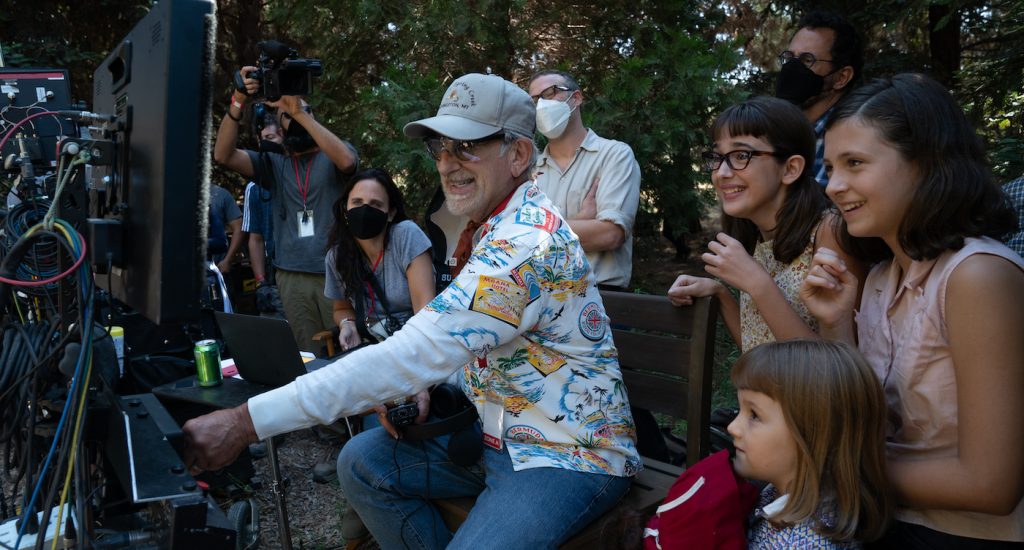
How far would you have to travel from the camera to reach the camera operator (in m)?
4.39

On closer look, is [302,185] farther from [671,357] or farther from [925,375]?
[925,375]

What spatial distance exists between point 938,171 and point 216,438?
5.20 feet

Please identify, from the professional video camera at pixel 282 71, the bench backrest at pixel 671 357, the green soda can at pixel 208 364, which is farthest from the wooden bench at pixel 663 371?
the professional video camera at pixel 282 71

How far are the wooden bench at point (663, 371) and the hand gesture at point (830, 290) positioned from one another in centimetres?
40

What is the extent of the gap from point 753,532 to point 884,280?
66cm

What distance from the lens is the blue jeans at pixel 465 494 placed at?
184 cm

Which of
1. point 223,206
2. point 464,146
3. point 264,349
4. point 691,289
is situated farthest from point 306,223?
point 691,289

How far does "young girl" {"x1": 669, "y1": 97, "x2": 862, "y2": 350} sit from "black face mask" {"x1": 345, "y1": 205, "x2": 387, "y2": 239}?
5.89 ft

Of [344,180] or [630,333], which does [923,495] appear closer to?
[630,333]

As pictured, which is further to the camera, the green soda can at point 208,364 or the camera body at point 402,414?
the green soda can at point 208,364

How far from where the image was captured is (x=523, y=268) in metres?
1.86

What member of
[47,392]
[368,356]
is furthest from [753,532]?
[47,392]

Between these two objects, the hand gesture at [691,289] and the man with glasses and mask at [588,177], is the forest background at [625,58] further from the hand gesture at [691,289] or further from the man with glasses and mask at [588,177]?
the hand gesture at [691,289]

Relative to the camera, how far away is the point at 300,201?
14.7 feet
